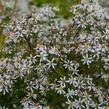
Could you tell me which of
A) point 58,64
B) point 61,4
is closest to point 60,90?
point 58,64

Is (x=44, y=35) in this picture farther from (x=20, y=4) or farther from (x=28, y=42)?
(x=20, y=4)

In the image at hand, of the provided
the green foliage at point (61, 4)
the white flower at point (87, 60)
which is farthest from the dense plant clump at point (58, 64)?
the green foliage at point (61, 4)

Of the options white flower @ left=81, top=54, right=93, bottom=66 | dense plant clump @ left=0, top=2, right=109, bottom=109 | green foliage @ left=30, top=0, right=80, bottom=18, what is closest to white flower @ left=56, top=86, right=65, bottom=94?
dense plant clump @ left=0, top=2, right=109, bottom=109

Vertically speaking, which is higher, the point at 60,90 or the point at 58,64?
the point at 58,64

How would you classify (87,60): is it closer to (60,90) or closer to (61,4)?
(60,90)

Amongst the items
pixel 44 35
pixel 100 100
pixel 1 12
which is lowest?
pixel 100 100

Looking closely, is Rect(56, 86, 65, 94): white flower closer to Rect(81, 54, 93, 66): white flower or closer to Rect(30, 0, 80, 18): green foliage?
Rect(81, 54, 93, 66): white flower

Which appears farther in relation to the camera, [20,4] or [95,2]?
[20,4]

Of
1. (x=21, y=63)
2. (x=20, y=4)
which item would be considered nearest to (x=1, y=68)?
(x=21, y=63)

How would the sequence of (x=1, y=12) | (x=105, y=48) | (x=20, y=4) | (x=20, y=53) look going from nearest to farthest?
(x=105, y=48)
(x=20, y=53)
(x=1, y=12)
(x=20, y=4)
